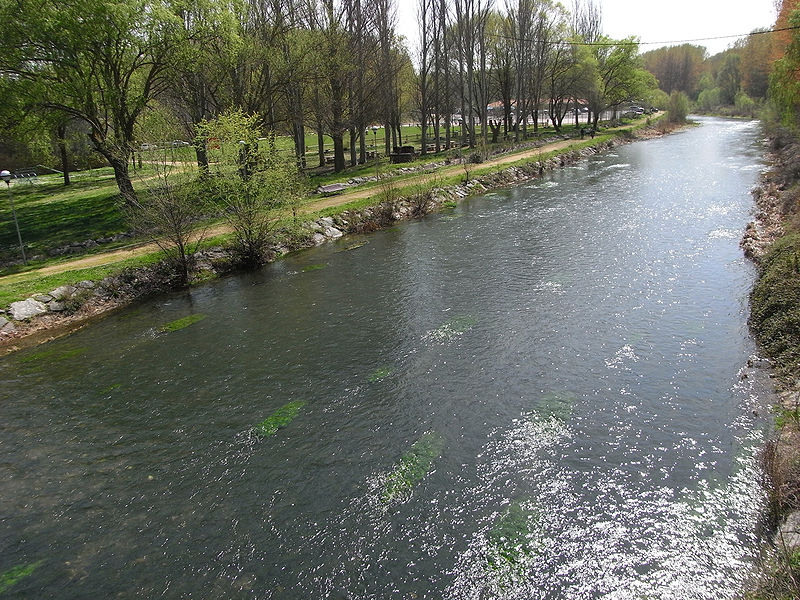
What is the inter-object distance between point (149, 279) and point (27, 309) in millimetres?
3838

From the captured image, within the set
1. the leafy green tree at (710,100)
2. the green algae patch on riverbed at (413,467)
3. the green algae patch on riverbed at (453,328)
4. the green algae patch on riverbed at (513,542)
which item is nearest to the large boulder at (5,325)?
the green algae patch on riverbed at (453,328)

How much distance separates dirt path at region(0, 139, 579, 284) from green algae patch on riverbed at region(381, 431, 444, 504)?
48.3ft

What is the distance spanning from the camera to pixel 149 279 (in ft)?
60.3

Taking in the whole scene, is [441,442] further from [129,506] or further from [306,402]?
[129,506]

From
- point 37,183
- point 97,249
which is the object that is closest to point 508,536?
point 97,249

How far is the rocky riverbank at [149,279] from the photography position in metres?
15.1

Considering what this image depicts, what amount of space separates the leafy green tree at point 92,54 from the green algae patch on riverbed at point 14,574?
587 inches

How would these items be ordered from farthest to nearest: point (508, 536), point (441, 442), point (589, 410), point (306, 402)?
point (306, 402)
point (589, 410)
point (441, 442)
point (508, 536)

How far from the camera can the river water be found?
21.5 feet

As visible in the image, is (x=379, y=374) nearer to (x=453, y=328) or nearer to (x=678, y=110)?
(x=453, y=328)

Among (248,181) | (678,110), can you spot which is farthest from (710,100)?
(248,181)

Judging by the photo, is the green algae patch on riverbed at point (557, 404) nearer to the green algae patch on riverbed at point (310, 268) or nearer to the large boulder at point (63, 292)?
the green algae patch on riverbed at point (310, 268)

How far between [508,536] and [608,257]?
13890mm

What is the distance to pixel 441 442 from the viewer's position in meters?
8.84
